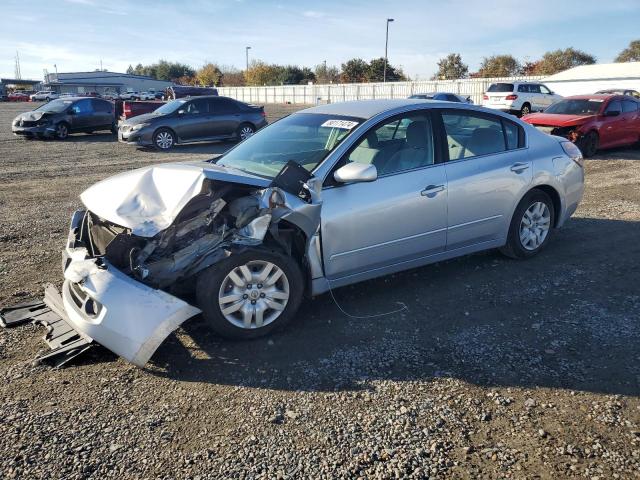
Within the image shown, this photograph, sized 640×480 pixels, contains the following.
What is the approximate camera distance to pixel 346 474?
2.67m

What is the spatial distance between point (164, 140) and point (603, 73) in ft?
120

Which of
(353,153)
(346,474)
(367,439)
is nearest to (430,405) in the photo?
(367,439)

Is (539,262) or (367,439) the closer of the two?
(367,439)

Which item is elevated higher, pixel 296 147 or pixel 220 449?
pixel 296 147

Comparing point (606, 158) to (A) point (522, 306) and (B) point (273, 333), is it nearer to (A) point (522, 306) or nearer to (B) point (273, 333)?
(A) point (522, 306)

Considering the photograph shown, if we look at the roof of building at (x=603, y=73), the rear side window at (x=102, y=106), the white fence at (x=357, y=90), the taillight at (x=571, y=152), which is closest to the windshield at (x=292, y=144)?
the taillight at (x=571, y=152)

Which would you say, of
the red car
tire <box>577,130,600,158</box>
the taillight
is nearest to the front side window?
the taillight

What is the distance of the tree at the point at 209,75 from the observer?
100188 millimetres

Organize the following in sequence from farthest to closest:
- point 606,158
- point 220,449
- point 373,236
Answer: point 606,158 < point 373,236 < point 220,449

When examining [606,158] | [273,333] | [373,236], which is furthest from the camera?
[606,158]

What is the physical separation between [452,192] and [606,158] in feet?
35.0

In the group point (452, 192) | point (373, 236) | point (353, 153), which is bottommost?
point (373, 236)

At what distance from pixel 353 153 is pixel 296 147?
0.62 meters

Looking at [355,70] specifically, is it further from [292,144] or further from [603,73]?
[292,144]
